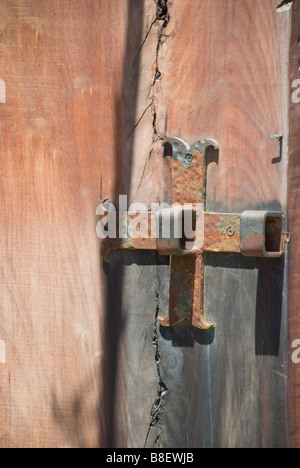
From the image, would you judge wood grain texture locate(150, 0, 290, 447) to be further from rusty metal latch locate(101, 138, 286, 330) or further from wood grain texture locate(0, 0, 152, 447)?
wood grain texture locate(0, 0, 152, 447)

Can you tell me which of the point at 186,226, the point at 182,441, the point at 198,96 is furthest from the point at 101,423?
the point at 198,96

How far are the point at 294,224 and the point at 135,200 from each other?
0.30 meters

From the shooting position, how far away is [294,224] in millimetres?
996

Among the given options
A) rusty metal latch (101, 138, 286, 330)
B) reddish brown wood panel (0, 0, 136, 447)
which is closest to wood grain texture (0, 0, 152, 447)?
reddish brown wood panel (0, 0, 136, 447)

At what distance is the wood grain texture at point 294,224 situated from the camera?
0.98m

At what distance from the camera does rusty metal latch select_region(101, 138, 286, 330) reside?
1005 millimetres

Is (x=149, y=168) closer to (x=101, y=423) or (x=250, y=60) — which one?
(x=250, y=60)

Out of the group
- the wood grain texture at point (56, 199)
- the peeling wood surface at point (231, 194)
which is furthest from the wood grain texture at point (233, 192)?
the wood grain texture at point (56, 199)

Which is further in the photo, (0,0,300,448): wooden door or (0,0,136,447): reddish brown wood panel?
(0,0,136,447): reddish brown wood panel

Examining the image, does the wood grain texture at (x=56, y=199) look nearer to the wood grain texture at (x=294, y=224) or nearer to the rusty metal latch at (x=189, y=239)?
the rusty metal latch at (x=189, y=239)

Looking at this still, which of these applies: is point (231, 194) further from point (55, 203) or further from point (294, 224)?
point (55, 203)

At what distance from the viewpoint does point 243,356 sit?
1.05 meters

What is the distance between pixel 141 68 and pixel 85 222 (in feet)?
1.01

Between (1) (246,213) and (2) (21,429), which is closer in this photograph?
(1) (246,213)
